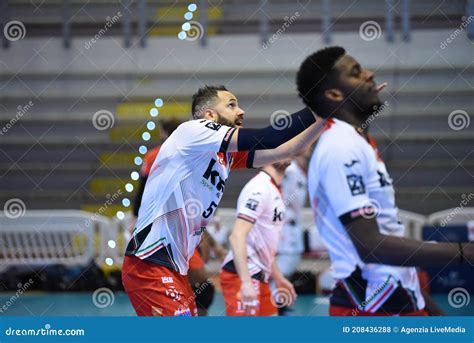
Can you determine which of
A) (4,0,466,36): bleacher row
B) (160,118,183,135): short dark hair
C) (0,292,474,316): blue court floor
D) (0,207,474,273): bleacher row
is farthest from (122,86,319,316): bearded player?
(0,207,474,273): bleacher row

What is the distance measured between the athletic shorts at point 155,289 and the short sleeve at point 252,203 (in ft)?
4.40

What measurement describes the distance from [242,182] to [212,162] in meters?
5.35

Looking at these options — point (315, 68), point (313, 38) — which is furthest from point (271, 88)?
point (315, 68)

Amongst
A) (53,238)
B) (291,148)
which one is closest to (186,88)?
(53,238)

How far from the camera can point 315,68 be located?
4.28 m

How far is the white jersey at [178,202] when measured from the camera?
406 cm

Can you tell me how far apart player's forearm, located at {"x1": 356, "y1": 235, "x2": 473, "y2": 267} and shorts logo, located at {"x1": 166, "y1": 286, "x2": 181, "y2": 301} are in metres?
0.91

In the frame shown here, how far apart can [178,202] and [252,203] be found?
1417 mm

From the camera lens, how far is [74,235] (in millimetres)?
10250

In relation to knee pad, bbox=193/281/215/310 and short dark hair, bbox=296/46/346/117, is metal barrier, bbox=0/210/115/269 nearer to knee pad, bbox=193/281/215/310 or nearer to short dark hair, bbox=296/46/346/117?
knee pad, bbox=193/281/215/310

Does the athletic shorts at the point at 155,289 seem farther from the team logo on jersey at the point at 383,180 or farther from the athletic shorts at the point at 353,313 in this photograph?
the team logo on jersey at the point at 383,180

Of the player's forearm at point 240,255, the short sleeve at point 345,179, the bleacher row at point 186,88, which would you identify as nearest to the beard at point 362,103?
the short sleeve at point 345,179

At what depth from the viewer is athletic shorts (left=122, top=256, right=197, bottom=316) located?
13.2 feet

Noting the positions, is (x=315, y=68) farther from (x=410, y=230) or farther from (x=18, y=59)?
(x=410, y=230)
